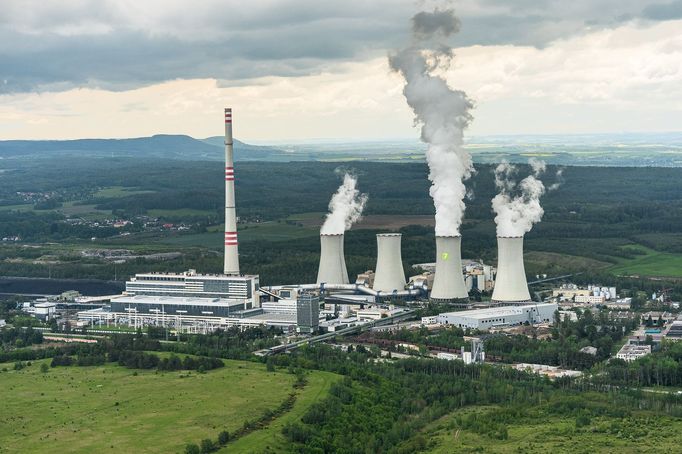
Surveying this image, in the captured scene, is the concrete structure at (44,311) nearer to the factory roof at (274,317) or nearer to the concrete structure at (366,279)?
the factory roof at (274,317)

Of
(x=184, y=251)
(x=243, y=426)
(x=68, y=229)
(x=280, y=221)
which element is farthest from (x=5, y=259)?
(x=243, y=426)

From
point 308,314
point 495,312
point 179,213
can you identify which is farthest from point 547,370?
point 179,213

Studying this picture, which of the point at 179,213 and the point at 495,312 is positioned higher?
the point at 179,213

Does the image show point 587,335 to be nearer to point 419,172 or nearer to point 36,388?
point 36,388

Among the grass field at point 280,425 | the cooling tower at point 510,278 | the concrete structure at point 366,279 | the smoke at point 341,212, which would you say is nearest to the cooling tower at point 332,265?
the smoke at point 341,212

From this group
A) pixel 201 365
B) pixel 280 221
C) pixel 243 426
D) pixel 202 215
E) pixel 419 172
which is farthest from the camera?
pixel 419 172

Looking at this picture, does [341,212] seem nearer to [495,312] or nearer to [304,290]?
[304,290]

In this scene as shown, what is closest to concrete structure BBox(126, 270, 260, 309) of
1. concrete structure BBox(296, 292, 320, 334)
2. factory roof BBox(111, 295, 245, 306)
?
factory roof BBox(111, 295, 245, 306)

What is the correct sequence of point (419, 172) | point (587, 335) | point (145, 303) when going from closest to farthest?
point (587, 335)
point (145, 303)
point (419, 172)
